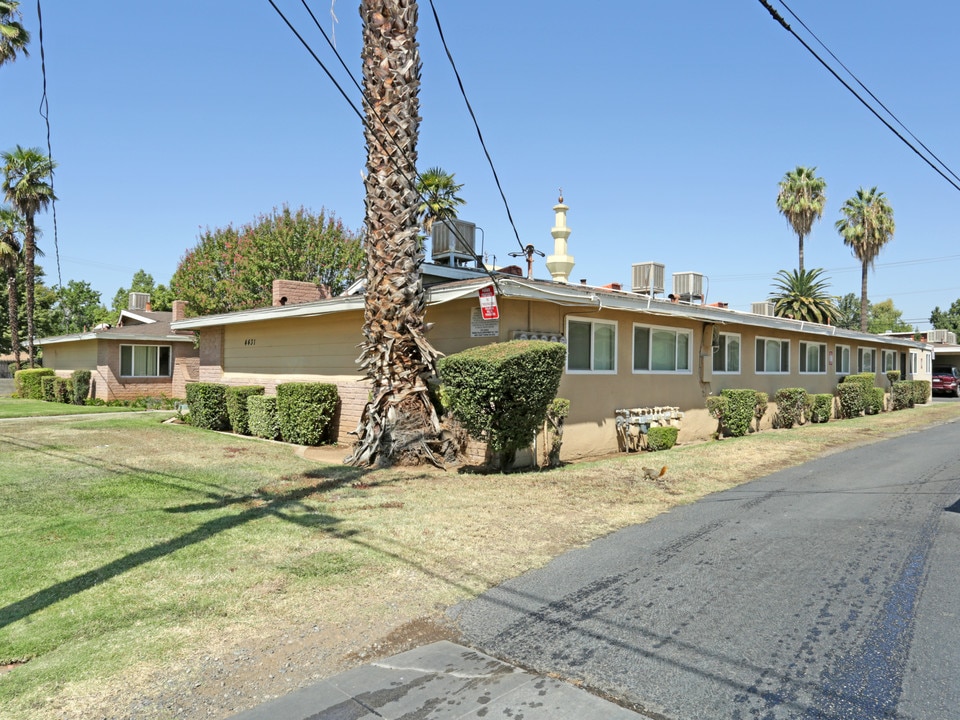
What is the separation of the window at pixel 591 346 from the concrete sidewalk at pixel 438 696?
28.4 ft

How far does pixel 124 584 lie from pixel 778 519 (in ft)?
20.9

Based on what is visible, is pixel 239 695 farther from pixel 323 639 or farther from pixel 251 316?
pixel 251 316

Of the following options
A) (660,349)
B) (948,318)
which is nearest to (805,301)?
(660,349)

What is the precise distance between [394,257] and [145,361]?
68.1 feet

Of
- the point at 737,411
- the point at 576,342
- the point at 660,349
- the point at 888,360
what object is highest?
the point at 576,342

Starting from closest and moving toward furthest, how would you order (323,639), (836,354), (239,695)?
1. (239,695)
2. (323,639)
3. (836,354)

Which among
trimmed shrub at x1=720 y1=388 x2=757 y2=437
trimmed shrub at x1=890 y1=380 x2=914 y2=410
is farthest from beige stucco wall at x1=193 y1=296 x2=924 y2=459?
trimmed shrub at x1=890 y1=380 x2=914 y2=410

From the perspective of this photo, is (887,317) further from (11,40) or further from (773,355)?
(11,40)

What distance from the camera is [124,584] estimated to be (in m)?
5.09

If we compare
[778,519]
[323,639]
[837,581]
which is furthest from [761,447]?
[323,639]

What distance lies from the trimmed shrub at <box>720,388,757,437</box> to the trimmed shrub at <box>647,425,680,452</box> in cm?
315

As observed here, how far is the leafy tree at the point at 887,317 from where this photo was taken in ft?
291

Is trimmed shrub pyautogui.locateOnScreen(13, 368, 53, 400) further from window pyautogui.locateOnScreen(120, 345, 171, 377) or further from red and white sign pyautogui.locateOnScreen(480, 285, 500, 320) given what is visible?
red and white sign pyautogui.locateOnScreen(480, 285, 500, 320)

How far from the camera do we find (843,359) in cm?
2514
